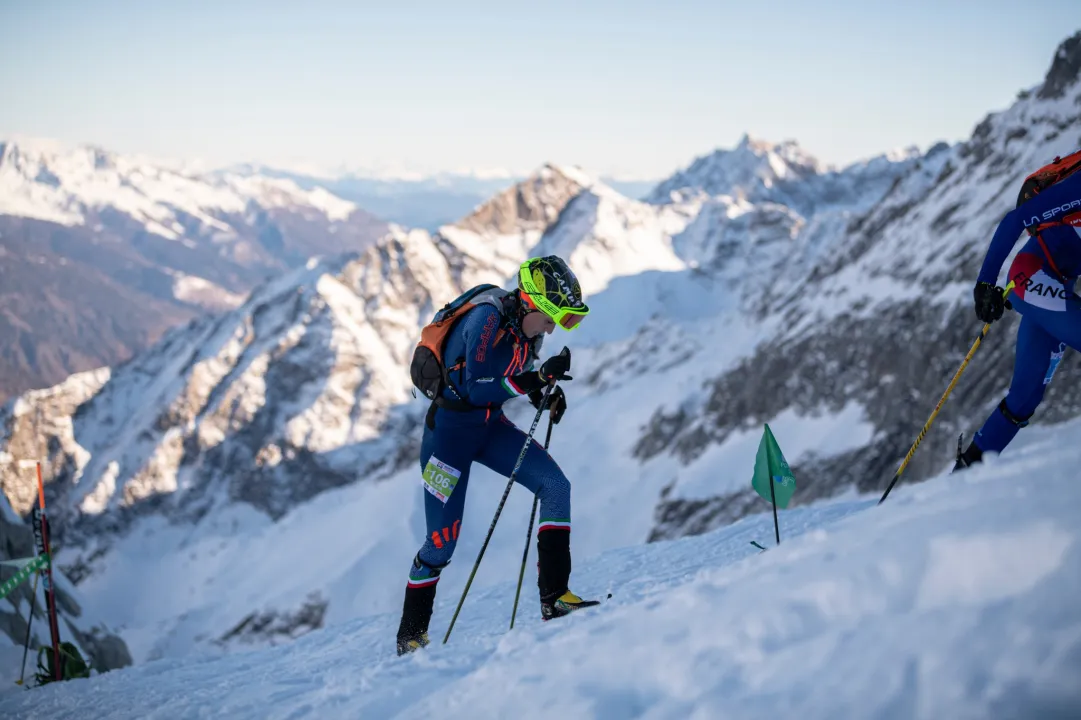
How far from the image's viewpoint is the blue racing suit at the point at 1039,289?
24.9 ft

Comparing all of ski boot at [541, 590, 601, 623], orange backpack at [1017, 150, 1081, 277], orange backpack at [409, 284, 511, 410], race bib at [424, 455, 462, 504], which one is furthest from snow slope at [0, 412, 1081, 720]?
orange backpack at [1017, 150, 1081, 277]

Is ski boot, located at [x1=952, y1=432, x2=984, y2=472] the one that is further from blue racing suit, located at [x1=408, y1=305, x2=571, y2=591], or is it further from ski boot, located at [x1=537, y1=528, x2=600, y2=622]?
blue racing suit, located at [x1=408, y1=305, x2=571, y2=591]

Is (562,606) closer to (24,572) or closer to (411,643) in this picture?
(411,643)

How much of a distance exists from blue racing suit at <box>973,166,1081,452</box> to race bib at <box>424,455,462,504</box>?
19.0ft

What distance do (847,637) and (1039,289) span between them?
552 cm

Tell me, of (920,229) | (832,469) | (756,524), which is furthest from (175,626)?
(756,524)

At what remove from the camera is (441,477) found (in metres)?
8.26

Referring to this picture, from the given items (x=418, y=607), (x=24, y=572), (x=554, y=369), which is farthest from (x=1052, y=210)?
(x=24, y=572)

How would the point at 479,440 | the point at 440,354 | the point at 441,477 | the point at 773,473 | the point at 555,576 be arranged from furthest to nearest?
1. the point at 773,473
2. the point at 479,440
3. the point at 441,477
4. the point at 440,354
5. the point at 555,576

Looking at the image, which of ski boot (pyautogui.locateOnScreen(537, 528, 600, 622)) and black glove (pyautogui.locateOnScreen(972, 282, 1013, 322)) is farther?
black glove (pyautogui.locateOnScreen(972, 282, 1013, 322))

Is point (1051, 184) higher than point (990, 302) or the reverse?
higher

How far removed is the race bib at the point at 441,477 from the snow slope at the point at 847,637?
5.26 feet

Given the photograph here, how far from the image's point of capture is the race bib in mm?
8242

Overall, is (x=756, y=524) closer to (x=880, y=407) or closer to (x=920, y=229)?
(x=880, y=407)
